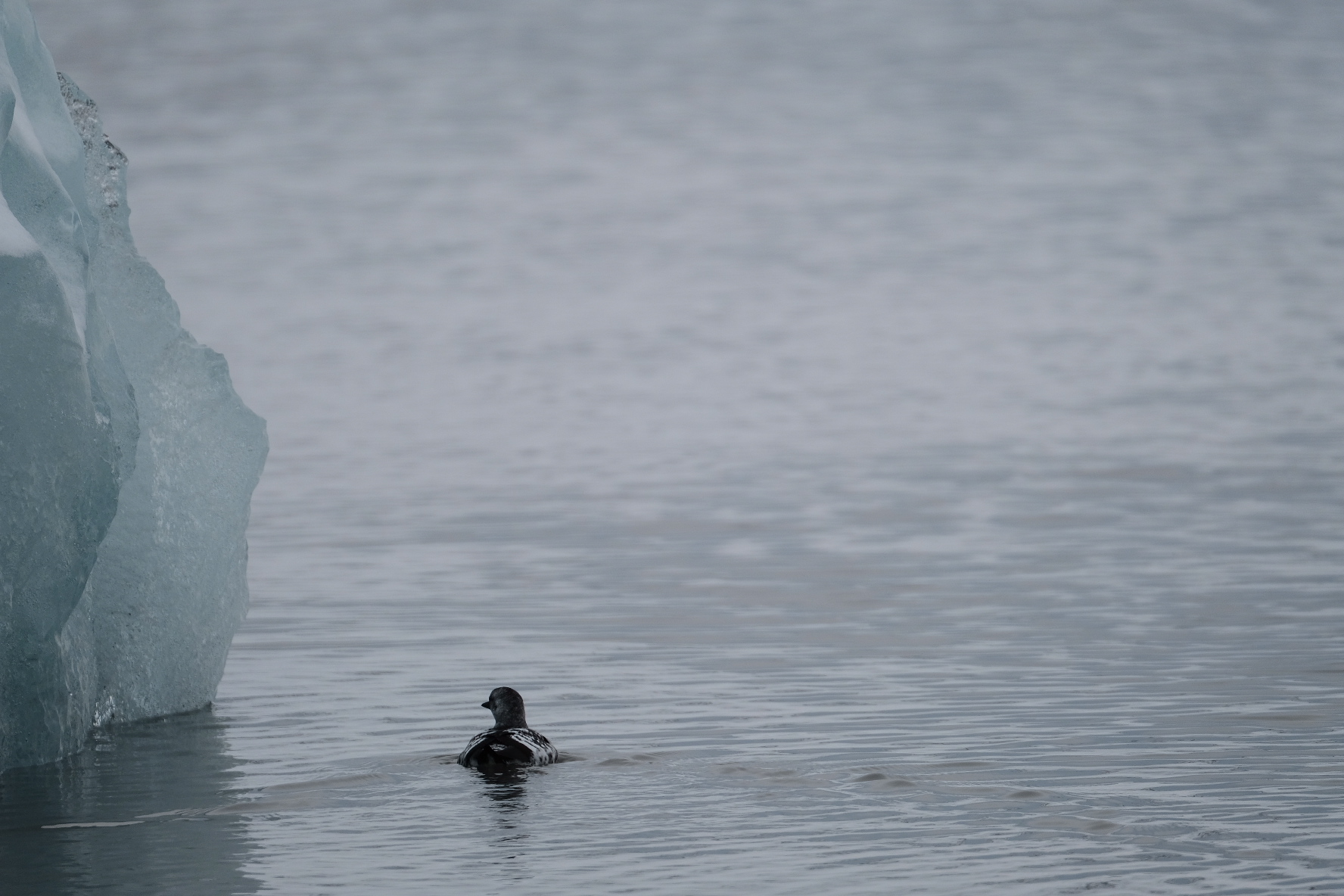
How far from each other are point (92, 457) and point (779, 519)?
43.9ft

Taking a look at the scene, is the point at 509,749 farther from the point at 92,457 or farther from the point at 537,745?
the point at 92,457

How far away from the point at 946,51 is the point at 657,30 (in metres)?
15.5

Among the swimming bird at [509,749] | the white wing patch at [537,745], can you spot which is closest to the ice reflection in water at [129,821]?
the swimming bird at [509,749]

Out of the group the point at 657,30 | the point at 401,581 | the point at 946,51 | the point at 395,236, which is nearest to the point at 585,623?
the point at 401,581

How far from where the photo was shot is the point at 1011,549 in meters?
22.1

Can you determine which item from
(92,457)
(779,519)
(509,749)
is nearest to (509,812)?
(509,749)

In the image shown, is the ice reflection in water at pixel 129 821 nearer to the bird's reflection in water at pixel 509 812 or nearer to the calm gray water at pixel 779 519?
the calm gray water at pixel 779 519

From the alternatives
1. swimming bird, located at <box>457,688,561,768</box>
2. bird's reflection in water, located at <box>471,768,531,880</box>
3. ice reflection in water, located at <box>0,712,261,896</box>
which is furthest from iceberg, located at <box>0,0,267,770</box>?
bird's reflection in water, located at <box>471,768,531,880</box>

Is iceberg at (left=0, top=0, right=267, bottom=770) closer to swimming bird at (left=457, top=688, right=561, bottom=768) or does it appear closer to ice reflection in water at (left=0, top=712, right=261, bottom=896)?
ice reflection in water at (left=0, top=712, right=261, bottom=896)

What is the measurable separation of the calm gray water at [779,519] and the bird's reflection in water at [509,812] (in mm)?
49

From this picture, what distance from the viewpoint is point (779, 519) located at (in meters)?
25.0

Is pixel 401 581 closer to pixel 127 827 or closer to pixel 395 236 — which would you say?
pixel 127 827

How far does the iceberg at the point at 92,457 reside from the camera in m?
11.9

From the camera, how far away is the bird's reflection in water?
9.92m
